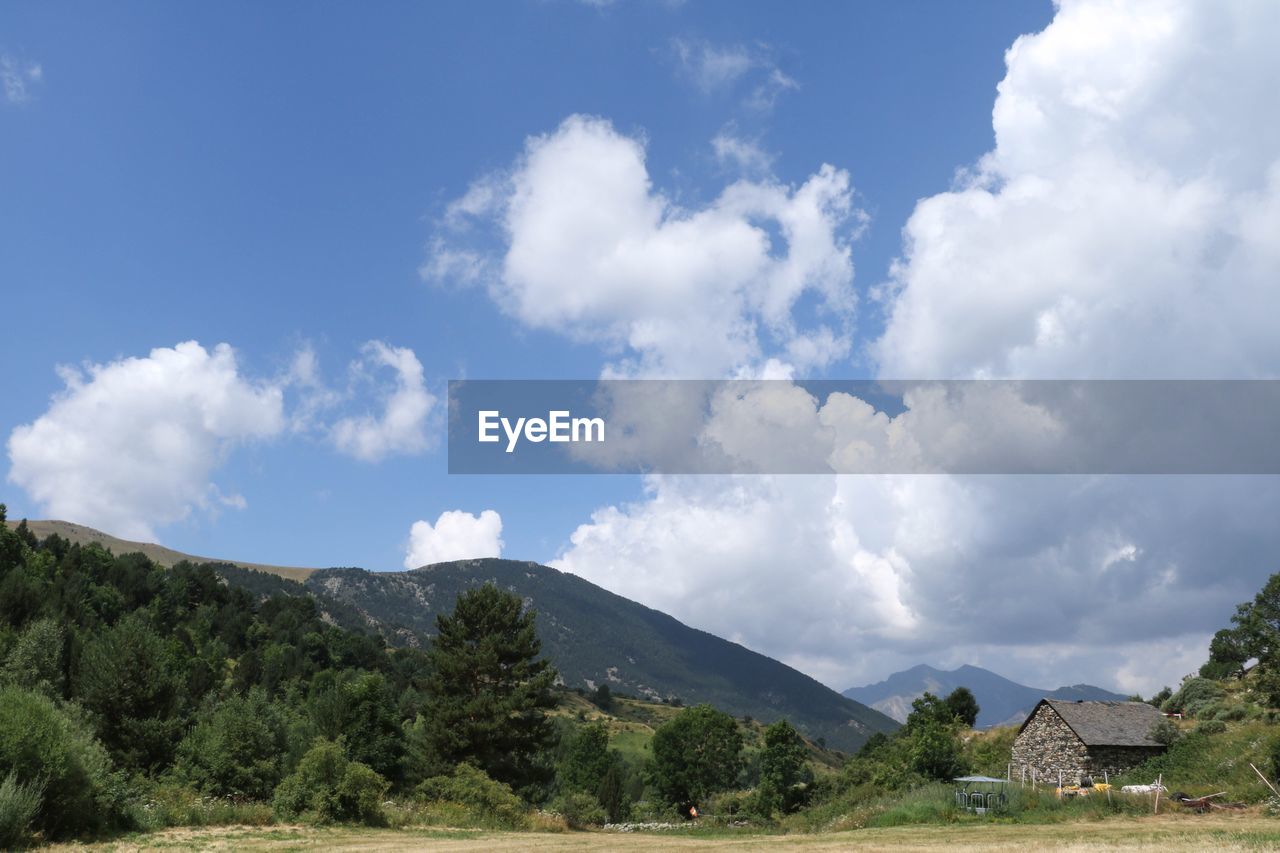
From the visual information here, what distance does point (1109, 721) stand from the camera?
5612 centimetres

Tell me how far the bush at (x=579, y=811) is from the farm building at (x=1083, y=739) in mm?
31137

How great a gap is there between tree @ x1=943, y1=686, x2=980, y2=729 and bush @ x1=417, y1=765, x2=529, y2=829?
65224 mm

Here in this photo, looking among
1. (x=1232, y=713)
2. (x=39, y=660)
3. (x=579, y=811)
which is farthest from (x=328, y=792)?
(x=1232, y=713)

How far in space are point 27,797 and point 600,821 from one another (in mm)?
28839

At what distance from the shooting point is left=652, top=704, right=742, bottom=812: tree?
4053 inches

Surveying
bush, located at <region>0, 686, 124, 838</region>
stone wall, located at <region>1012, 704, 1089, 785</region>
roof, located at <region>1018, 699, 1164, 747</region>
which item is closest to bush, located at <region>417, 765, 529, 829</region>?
bush, located at <region>0, 686, 124, 838</region>

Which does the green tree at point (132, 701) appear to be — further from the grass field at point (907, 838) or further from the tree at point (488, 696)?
the grass field at point (907, 838)

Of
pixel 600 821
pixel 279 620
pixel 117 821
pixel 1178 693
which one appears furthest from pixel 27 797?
pixel 279 620

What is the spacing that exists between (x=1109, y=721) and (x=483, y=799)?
42.0 m

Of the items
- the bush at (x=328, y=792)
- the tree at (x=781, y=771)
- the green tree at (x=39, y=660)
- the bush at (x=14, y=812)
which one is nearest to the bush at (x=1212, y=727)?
the tree at (x=781, y=771)

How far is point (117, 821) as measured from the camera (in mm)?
27922

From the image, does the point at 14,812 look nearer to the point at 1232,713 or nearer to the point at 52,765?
the point at 52,765

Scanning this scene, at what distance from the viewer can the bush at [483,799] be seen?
38.2 meters

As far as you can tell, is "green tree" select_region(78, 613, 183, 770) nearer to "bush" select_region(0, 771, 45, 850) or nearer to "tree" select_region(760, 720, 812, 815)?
"bush" select_region(0, 771, 45, 850)
